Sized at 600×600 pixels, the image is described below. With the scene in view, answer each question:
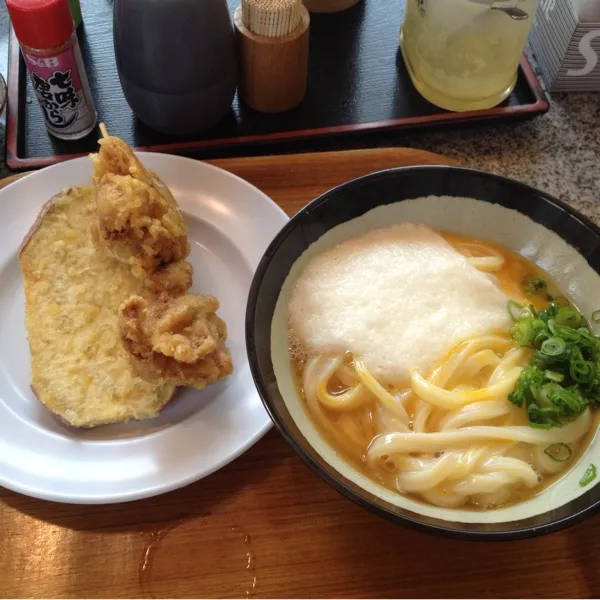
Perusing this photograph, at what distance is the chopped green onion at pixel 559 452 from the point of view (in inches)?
44.4

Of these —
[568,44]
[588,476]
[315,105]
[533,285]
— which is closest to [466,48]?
[568,44]

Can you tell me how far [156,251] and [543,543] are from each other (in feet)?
3.44

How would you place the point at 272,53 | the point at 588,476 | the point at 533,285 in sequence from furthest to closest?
the point at 272,53 < the point at 533,285 < the point at 588,476

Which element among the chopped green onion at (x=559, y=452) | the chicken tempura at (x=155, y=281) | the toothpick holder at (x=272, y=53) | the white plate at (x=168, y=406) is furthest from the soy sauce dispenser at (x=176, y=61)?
the chopped green onion at (x=559, y=452)

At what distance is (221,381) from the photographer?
1.41 meters

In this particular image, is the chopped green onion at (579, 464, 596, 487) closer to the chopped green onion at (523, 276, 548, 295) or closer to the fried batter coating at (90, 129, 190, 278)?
the chopped green onion at (523, 276, 548, 295)

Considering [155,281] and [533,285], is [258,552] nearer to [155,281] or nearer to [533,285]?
[155,281]

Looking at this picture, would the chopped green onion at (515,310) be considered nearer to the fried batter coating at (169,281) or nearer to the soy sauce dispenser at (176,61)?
the fried batter coating at (169,281)

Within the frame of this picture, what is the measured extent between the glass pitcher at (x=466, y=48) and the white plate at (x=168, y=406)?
750mm

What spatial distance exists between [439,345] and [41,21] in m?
1.28

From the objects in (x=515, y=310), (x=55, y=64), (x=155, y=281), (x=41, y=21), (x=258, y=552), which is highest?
(x=41, y=21)

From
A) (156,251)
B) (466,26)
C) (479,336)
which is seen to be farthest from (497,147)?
(156,251)

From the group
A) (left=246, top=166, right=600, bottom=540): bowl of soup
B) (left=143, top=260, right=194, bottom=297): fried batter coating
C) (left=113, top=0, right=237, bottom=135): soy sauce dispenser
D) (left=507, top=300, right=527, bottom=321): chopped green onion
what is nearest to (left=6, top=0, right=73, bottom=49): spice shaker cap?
(left=113, top=0, right=237, bottom=135): soy sauce dispenser

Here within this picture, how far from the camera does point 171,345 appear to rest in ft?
4.10
